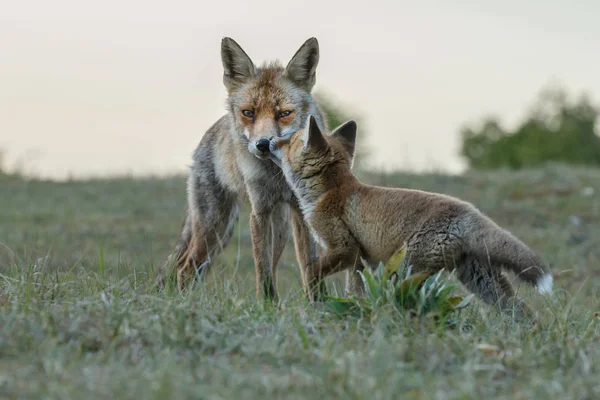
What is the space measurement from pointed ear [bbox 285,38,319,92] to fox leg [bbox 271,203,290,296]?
3.27 ft

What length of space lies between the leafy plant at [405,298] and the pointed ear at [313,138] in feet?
4.15

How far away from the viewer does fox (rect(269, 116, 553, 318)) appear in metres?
4.60

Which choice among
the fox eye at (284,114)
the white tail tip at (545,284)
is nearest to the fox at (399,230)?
the white tail tip at (545,284)

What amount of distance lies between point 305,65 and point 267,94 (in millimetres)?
570

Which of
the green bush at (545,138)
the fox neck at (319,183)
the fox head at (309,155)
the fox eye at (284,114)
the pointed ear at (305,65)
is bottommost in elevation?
the green bush at (545,138)

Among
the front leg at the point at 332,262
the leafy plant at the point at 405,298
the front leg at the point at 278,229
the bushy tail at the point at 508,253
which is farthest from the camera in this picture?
the front leg at the point at 278,229

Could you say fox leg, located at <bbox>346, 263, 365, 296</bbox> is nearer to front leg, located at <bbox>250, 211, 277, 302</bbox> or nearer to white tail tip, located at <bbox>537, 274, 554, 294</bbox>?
front leg, located at <bbox>250, 211, 277, 302</bbox>

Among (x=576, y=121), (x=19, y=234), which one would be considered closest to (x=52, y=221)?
(x=19, y=234)

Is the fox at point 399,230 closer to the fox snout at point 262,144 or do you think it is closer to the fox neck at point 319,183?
the fox neck at point 319,183

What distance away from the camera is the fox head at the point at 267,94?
5980 mm

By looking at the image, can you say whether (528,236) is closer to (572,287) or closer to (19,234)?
(572,287)

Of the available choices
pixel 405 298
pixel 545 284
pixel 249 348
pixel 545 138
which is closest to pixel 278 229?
pixel 405 298

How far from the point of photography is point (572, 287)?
29.7 feet

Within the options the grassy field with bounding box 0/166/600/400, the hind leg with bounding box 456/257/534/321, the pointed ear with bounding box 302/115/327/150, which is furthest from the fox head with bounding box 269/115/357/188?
the hind leg with bounding box 456/257/534/321
